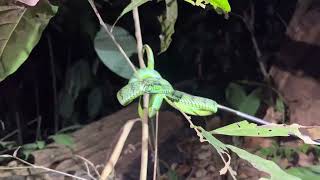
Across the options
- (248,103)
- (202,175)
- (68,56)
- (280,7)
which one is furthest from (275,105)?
(68,56)

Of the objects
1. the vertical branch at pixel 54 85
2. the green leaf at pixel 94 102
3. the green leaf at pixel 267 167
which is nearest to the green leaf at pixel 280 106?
the green leaf at pixel 267 167

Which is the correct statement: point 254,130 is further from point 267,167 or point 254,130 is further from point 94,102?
point 94,102

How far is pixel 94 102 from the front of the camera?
1964mm

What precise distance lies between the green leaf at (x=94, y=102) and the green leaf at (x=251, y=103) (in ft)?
2.62

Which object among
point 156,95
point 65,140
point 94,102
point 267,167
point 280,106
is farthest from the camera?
point 94,102

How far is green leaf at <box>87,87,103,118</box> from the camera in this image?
1962 millimetres

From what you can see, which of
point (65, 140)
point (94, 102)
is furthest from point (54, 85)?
point (65, 140)

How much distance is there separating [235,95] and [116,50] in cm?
42

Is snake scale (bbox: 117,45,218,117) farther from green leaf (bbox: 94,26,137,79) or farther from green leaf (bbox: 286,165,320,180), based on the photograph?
green leaf (bbox: 94,26,137,79)

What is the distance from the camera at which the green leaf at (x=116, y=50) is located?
1035 millimetres

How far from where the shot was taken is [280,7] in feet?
5.39

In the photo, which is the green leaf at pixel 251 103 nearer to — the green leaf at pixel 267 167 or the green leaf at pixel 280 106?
the green leaf at pixel 280 106

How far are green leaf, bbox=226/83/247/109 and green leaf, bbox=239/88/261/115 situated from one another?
0.01 m

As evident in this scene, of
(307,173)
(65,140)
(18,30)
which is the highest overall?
(18,30)
